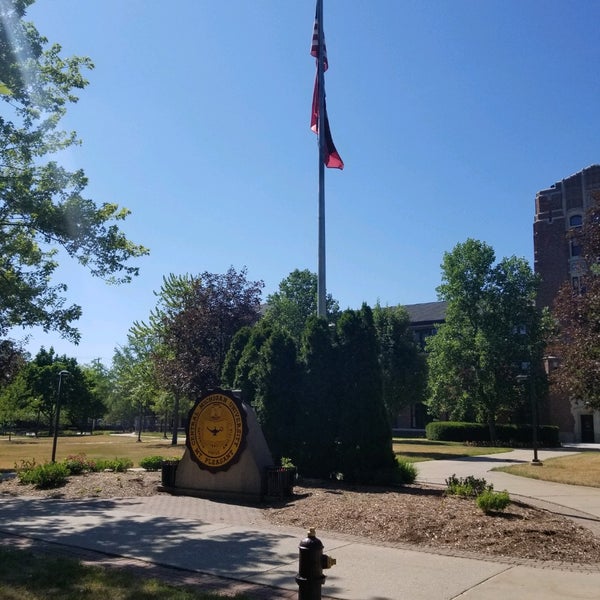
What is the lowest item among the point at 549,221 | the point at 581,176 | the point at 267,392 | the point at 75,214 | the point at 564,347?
the point at 267,392

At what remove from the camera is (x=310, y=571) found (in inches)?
185

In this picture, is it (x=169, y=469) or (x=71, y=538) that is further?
(x=169, y=469)

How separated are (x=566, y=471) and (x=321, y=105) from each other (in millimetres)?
14811

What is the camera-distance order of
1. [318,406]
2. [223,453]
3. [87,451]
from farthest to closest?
[87,451], [318,406], [223,453]

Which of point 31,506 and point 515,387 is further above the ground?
point 515,387

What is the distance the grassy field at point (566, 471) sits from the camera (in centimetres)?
1802

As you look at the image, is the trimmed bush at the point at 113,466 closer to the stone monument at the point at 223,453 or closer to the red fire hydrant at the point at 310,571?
the stone monument at the point at 223,453

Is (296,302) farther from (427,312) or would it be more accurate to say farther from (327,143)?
(327,143)

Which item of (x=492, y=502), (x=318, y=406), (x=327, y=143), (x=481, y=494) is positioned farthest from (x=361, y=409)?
(x=327, y=143)

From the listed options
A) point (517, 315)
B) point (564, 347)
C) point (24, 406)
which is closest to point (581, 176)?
point (517, 315)

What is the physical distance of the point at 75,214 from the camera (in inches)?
645

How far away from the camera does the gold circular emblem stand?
13.0m

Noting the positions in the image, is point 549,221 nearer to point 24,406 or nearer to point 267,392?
point 267,392

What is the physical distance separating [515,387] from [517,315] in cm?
503
